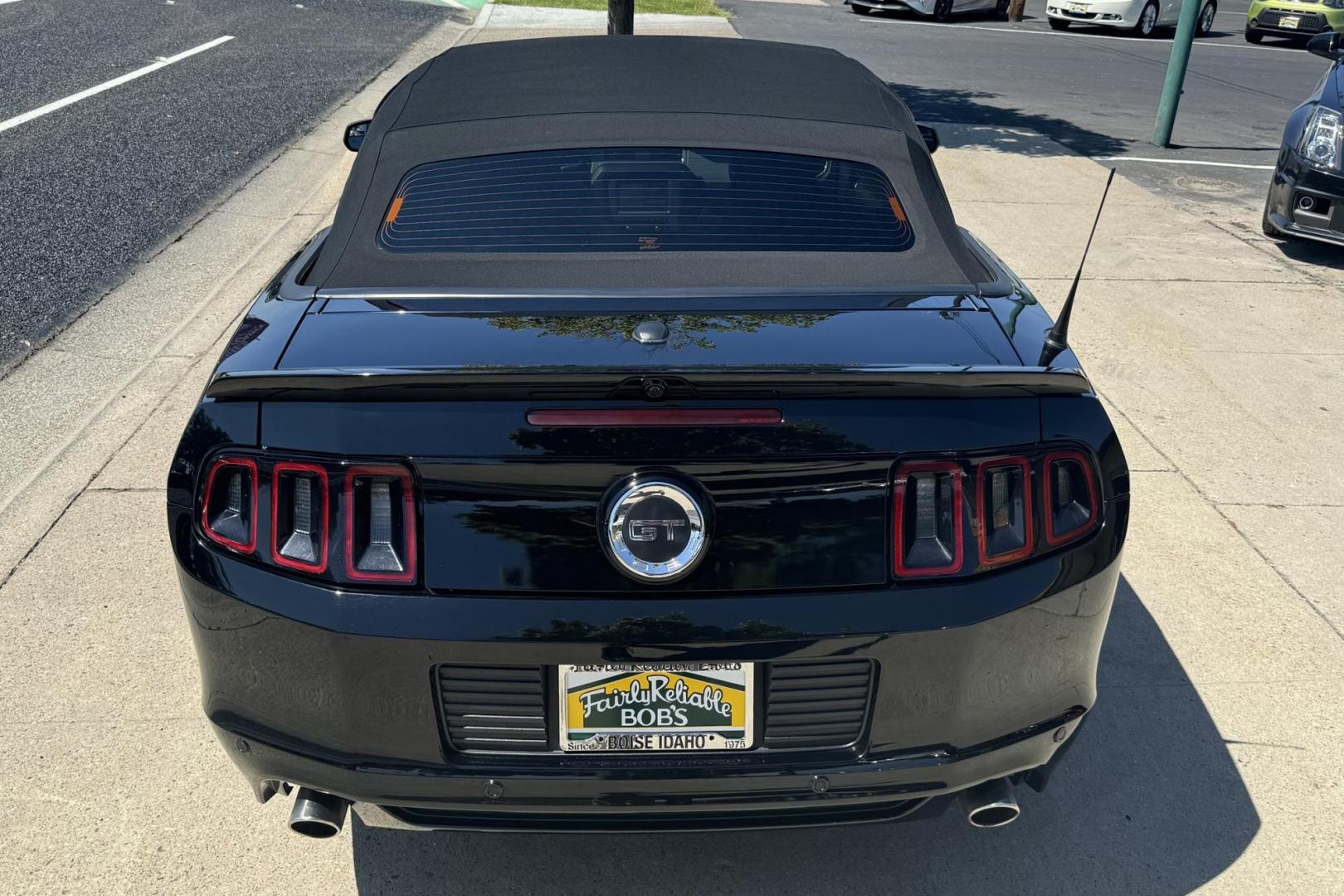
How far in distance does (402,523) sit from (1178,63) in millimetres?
11825

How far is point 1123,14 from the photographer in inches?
937

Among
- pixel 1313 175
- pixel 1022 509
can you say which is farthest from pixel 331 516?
pixel 1313 175

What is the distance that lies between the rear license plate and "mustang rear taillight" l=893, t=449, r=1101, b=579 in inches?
15.4

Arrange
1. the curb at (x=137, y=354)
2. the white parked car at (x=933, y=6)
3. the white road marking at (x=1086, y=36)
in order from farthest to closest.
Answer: the white parked car at (x=933, y=6), the white road marking at (x=1086, y=36), the curb at (x=137, y=354)

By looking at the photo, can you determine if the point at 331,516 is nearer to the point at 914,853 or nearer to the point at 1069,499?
the point at 1069,499

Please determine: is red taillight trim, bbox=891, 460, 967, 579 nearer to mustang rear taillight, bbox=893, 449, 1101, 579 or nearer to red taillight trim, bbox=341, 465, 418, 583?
mustang rear taillight, bbox=893, 449, 1101, 579

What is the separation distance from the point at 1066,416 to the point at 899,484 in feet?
1.27

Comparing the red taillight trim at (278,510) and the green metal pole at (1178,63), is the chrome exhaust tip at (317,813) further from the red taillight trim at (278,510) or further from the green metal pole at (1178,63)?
the green metal pole at (1178,63)

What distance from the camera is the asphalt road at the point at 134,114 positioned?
783 centimetres

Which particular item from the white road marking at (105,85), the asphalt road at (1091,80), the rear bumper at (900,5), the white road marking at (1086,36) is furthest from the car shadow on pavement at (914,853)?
the rear bumper at (900,5)

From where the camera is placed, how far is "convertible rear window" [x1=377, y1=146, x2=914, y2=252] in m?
3.31

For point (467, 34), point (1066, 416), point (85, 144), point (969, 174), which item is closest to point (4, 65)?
point (85, 144)

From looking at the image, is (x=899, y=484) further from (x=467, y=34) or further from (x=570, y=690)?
(x=467, y=34)

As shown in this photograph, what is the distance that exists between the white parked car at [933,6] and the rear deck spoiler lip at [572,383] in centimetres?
2393
